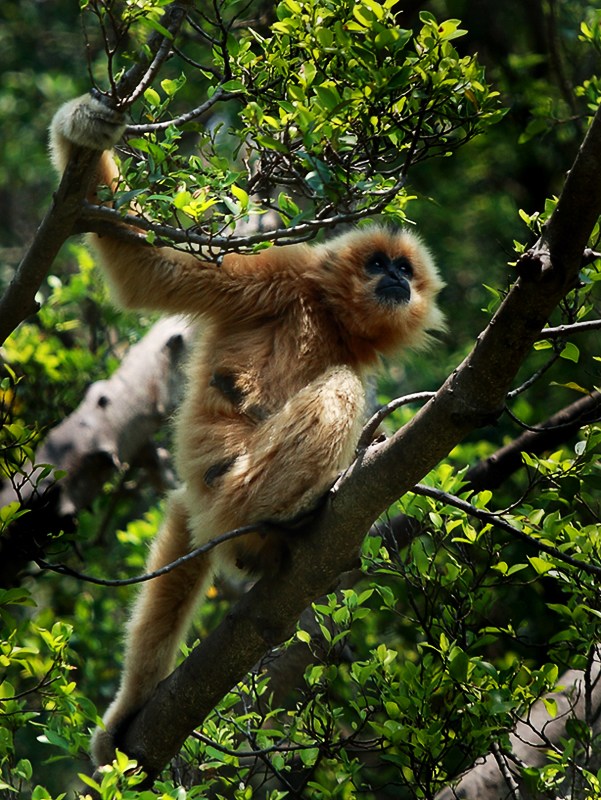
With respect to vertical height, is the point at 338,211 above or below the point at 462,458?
above

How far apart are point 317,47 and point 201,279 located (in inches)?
61.9

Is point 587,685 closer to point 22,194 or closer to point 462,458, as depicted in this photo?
point 462,458

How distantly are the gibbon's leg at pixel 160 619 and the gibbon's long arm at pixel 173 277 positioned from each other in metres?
1.09

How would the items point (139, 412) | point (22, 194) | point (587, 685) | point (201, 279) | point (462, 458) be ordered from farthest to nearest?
point (22, 194) → point (139, 412) → point (462, 458) → point (201, 279) → point (587, 685)

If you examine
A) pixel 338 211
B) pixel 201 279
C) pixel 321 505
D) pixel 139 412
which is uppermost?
pixel 338 211

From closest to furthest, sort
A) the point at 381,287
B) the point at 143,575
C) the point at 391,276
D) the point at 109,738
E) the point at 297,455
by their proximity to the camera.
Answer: the point at 143,575, the point at 297,455, the point at 109,738, the point at 381,287, the point at 391,276

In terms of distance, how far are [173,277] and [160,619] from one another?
1.74m

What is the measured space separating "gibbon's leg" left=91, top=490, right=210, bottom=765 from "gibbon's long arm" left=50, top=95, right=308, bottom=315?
1.09m

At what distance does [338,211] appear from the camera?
3.52m

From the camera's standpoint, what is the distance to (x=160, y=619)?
4.90 meters

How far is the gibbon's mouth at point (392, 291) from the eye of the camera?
5114mm

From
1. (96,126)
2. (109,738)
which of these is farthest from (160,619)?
(96,126)

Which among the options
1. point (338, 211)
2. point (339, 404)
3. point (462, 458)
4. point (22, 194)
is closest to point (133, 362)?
point (462, 458)

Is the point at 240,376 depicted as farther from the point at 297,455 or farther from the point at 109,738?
the point at 109,738
